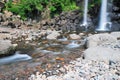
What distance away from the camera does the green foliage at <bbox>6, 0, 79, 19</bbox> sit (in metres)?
24.3

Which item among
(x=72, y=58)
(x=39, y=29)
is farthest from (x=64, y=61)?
(x=39, y=29)

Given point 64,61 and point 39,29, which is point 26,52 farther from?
point 39,29

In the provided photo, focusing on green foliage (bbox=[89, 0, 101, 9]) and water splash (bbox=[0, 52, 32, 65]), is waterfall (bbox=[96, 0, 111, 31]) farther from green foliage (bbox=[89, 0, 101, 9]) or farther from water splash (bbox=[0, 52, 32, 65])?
water splash (bbox=[0, 52, 32, 65])

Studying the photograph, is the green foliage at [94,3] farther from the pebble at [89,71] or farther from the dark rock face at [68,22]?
the pebble at [89,71]

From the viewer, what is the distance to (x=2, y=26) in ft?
72.2

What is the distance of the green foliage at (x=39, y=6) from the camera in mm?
24312

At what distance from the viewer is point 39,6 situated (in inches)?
955

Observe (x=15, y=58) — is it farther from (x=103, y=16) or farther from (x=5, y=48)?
(x=103, y=16)

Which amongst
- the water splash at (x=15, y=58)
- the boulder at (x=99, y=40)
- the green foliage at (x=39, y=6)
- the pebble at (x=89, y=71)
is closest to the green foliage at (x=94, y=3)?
the green foliage at (x=39, y=6)

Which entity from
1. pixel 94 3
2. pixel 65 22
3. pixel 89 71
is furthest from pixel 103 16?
pixel 89 71

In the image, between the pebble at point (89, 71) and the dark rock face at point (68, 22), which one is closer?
the pebble at point (89, 71)

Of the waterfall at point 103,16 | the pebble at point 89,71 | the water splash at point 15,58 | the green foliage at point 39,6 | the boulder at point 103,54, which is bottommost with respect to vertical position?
the water splash at point 15,58

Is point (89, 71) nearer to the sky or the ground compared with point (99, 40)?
nearer to the ground

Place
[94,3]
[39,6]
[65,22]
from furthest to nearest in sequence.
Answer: [94,3] < [39,6] < [65,22]
